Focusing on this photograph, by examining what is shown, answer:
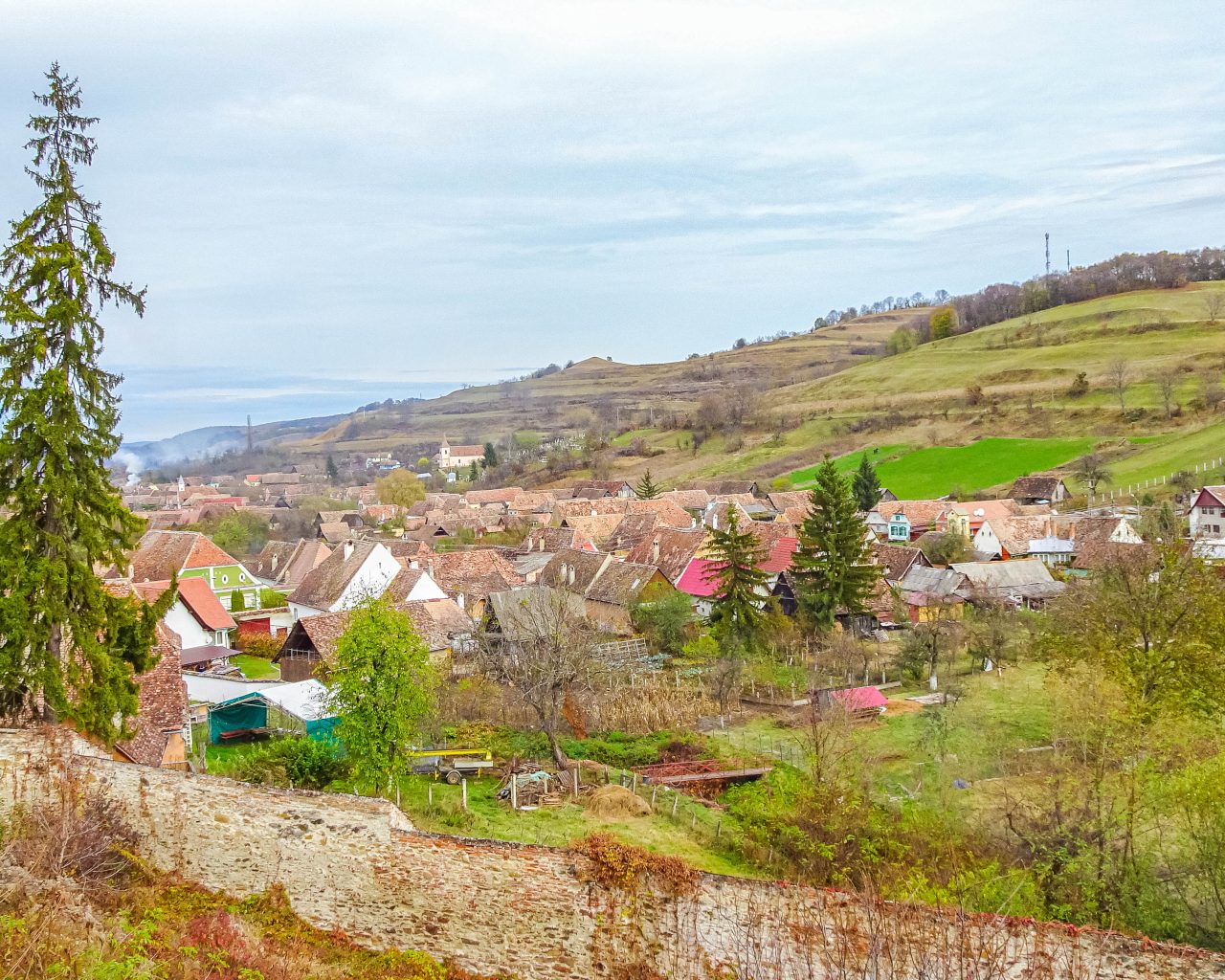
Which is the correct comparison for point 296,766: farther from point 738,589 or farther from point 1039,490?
point 1039,490

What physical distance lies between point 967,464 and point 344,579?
65.0m

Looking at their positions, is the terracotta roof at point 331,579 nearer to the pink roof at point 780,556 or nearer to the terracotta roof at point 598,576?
the terracotta roof at point 598,576

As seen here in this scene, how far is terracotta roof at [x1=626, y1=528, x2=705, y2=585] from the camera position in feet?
150

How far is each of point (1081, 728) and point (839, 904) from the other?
10.9 meters

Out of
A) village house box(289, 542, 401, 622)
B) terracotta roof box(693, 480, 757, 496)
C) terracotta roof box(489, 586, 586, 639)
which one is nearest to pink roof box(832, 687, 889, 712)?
terracotta roof box(489, 586, 586, 639)

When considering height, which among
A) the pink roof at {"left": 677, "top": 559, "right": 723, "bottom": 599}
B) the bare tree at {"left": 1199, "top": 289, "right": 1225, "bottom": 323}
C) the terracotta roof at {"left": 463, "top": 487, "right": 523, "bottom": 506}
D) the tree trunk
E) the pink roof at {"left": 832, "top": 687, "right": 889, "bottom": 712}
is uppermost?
the bare tree at {"left": 1199, "top": 289, "right": 1225, "bottom": 323}

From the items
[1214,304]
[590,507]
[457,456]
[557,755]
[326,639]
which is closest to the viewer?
[557,755]

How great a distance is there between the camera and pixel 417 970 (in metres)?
10.9

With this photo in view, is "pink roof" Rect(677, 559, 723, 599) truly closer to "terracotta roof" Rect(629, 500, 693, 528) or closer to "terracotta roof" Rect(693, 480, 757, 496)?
"terracotta roof" Rect(629, 500, 693, 528)

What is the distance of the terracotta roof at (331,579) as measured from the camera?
4131 centimetres

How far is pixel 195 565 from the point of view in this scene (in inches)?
1704

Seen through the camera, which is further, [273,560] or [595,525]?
[595,525]

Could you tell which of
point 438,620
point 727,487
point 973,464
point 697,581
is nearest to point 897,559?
point 697,581

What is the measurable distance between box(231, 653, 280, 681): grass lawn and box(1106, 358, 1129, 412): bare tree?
279 feet
